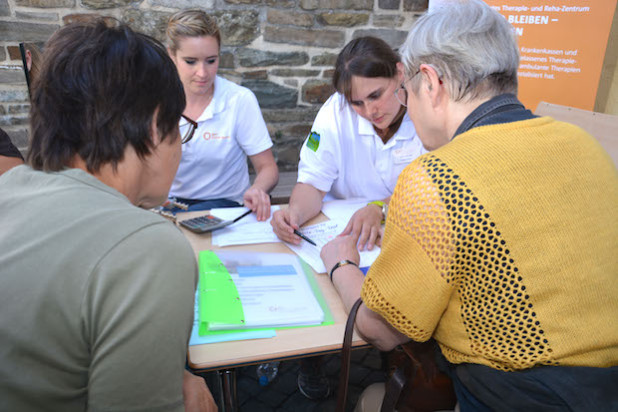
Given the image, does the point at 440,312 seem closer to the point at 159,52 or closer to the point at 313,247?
the point at 313,247

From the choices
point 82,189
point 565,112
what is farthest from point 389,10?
point 82,189

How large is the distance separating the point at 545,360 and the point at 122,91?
103cm

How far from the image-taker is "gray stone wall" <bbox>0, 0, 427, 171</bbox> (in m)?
3.05

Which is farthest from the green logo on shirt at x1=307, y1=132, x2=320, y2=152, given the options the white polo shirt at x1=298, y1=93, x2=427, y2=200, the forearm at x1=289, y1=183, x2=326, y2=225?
the forearm at x1=289, y1=183, x2=326, y2=225

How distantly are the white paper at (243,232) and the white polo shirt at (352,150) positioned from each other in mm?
428

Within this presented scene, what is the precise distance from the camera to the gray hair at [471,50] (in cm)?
107

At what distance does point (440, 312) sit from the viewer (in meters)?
0.97

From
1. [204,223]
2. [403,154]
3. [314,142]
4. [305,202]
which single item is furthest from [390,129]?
[204,223]

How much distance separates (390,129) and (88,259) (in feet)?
5.77

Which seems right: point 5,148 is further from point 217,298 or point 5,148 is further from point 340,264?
point 340,264

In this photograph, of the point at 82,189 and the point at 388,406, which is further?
the point at 388,406

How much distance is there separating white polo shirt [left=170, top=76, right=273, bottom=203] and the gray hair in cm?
150

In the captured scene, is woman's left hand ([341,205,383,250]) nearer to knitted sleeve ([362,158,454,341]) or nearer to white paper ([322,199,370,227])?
white paper ([322,199,370,227])

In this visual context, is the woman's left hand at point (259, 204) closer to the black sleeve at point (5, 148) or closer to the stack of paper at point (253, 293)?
the stack of paper at point (253, 293)
